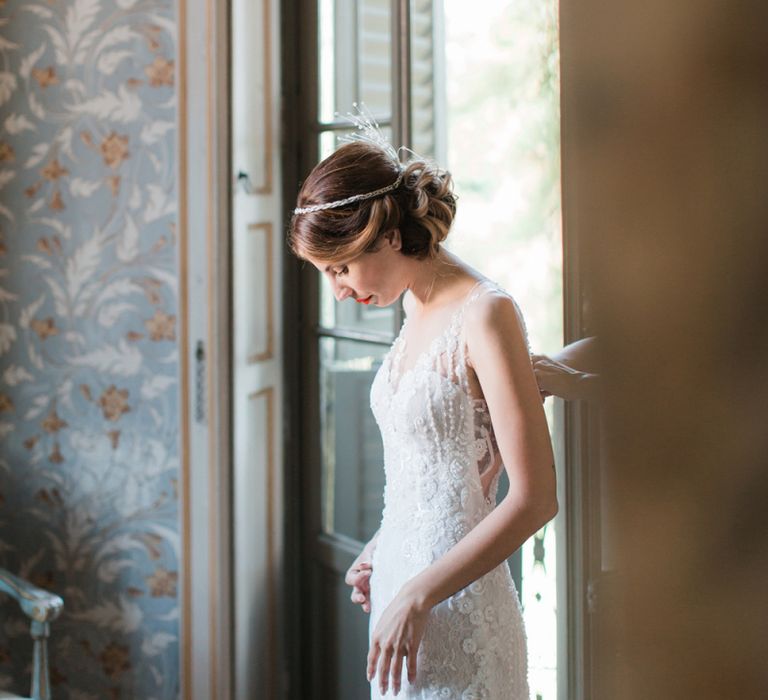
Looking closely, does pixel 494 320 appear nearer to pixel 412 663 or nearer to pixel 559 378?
pixel 559 378

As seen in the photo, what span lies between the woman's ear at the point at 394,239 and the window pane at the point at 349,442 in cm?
83

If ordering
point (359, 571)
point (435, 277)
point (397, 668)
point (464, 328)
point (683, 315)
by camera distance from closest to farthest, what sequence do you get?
1. point (683, 315)
2. point (397, 668)
3. point (464, 328)
4. point (435, 277)
5. point (359, 571)

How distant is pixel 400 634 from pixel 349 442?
3.78ft

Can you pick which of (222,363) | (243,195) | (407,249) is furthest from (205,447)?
(407,249)

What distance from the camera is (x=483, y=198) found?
186cm

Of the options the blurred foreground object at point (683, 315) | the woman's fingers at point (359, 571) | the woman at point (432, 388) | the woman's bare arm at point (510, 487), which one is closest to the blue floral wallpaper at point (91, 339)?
the woman's fingers at point (359, 571)

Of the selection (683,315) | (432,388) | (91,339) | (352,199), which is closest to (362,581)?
(432,388)

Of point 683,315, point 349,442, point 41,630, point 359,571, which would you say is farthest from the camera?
point 349,442

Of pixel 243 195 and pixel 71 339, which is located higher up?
pixel 243 195

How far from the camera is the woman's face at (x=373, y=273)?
141 cm

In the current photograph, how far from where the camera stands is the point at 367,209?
1.38m

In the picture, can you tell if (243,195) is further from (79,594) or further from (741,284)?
(741,284)

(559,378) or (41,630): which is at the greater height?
(559,378)

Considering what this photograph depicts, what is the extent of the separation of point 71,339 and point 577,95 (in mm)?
2450
